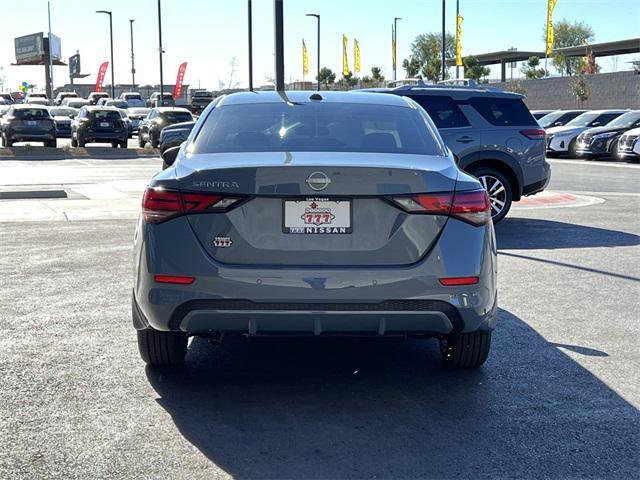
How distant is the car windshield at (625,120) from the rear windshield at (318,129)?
983 inches

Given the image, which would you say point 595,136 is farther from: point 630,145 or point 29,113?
point 29,113

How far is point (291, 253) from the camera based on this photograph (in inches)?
181

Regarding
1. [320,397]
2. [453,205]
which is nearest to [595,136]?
[453,205]

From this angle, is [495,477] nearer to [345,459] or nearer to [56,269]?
[345,459]

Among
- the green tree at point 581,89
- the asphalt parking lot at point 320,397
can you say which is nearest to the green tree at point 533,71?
the green tree at point 581,89

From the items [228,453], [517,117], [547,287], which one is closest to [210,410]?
[228,453]

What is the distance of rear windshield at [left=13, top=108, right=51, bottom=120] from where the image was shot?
112ft

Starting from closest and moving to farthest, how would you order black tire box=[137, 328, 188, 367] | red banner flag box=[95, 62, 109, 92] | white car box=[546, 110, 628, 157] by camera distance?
black tire box=[137, 328, 188, 367], white car box=[546, 110, 628, 157], red banner flag box=[95, 62, 109, 92]

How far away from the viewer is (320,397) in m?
4.99

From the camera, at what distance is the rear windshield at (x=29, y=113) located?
34.1m

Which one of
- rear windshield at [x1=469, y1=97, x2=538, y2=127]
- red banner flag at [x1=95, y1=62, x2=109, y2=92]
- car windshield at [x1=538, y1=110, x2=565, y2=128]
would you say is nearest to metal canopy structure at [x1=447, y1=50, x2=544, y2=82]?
red banner flag at [x1=95, y1=62, x2=109, y2=92]

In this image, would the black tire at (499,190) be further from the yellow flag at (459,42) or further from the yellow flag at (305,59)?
the yellow flag at (305,59)

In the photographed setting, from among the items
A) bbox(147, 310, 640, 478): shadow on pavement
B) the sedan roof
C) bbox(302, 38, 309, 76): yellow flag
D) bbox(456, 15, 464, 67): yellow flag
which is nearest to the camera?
bbox(147, 310, 640, 478): shadow on pavement

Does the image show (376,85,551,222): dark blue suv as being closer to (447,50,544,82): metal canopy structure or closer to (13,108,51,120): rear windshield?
(13,108,51,120): rear windshield
